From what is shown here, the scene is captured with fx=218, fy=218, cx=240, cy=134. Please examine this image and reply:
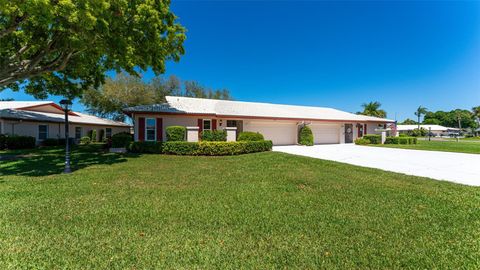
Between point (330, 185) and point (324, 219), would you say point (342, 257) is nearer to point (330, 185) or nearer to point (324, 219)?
point (324, 219)

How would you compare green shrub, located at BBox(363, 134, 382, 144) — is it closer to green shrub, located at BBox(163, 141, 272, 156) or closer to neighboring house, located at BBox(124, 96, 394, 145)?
neighboring house, located at BBox(124, 96, 394, 145)

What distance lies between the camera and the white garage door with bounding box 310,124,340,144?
2227cm

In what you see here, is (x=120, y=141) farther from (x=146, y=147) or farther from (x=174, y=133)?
(x=174, y=133)

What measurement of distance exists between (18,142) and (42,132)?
3600 millimetres

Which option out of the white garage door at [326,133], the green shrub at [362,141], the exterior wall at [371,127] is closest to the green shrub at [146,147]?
the white garage door at [326,133]

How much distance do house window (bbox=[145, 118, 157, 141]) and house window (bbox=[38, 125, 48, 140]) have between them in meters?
11.8

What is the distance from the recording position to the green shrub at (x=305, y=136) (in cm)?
1988

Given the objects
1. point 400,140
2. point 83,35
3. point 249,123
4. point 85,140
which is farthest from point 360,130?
point 85,140

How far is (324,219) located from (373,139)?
73.0 feet

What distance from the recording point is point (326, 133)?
74.6 feet

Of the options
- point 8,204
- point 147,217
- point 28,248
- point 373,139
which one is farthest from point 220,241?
point 373,139

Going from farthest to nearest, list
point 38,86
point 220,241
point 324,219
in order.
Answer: point 38,86, point 324,219, point 220,241

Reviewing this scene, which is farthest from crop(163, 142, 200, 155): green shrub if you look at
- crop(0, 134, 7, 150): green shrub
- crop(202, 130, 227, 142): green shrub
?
crop(0, 134, 7, 150): green shrub

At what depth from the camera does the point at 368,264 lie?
264cm
